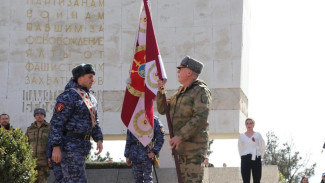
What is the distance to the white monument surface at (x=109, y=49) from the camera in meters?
16.1

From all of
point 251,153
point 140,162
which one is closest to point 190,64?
point 140,162

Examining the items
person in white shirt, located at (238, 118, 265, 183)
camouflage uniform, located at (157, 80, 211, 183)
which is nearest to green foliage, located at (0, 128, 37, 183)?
camouflage uniform, located at (157, 80, 211, 183)

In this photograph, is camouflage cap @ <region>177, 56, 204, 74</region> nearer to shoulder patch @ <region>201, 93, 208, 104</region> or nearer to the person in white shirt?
shoulder patch @ <region>201, 93, 208, 104</region>

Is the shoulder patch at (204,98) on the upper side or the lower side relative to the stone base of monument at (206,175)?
upper

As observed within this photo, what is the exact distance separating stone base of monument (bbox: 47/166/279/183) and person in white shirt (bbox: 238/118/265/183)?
64.7 inches

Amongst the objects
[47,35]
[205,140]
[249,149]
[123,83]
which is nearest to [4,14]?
[47,35]

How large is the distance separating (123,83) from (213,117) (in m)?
2.29

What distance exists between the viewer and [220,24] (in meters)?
16.2

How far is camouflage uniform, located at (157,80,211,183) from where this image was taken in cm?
770

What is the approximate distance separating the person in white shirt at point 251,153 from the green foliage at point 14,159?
424cm

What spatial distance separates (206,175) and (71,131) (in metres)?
6.62

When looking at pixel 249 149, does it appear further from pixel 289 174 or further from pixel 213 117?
pixel 289 174

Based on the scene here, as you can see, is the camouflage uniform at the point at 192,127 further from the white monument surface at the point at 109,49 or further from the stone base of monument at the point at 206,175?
the white monument surface at the point at 109,49

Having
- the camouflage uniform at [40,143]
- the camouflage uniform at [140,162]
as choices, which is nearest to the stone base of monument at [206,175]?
the camouflage uniform at [40,143]
